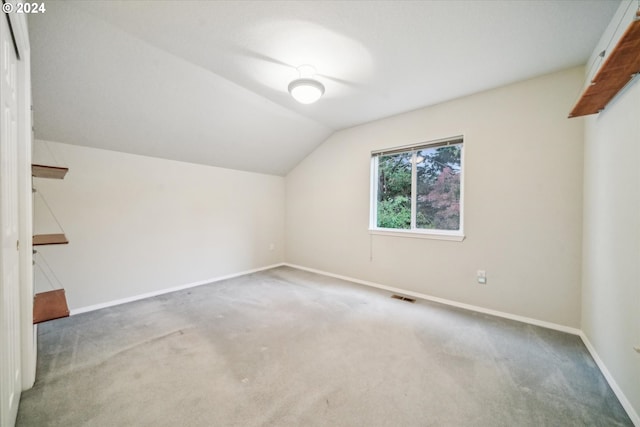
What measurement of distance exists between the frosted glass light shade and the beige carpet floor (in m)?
2.37

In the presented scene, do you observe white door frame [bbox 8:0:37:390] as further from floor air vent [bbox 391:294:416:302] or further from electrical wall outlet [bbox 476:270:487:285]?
electrical wall outlet [bbox 476:270:487:285]

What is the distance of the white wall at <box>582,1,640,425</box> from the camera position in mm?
1451

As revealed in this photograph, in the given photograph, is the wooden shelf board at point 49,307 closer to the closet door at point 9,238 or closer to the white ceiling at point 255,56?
the closet door at point 9,238

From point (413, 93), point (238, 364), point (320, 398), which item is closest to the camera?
point (320, 398)

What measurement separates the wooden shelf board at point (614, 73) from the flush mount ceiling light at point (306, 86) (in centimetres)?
195

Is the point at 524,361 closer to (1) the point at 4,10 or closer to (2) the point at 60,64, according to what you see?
(1) the point at 4,10

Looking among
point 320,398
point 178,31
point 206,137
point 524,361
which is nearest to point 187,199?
point 206,137

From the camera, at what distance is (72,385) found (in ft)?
5.37

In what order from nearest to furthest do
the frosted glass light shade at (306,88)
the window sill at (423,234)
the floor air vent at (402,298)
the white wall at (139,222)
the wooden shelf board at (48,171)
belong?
1. the wooden shelf board at (48,171)
2. the frosted glass light shade at (306,88)
3. the white wall at (139,222)
4. the window sill at (423,234)
5. the floor air vent at (402,298)

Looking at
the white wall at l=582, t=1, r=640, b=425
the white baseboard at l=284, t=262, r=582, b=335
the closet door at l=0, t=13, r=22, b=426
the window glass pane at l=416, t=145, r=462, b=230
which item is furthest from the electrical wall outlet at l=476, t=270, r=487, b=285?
the closet door at l=0, t=13, r=22, b=426

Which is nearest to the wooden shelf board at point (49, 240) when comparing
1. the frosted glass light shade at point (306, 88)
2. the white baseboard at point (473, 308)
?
the frosted glass light shade at point (306, 88)

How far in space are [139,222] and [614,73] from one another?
465 centimetres

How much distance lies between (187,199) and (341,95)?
2715mm

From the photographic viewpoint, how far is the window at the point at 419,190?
3096 mm
